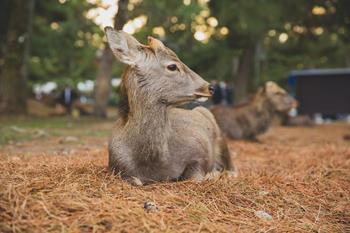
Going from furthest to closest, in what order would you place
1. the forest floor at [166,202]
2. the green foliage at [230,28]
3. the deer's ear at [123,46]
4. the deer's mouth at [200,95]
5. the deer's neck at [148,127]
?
the green foliage at [230,28] < the deer's mouth at [200,95] < the deer's neck at [148,127] < the deer's ear at [123,46] < the forest floor at [166,202]

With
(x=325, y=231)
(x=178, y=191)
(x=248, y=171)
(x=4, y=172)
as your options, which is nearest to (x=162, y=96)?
(x=178, y=191)

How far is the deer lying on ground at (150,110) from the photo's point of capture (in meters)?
4.23

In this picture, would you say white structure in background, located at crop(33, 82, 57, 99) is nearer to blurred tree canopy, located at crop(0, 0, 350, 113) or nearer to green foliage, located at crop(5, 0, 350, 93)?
green foliage, located at crop(5, 0, 350, 93)

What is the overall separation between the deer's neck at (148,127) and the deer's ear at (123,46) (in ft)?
0.86

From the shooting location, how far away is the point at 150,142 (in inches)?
166

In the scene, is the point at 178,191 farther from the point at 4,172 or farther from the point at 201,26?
the point at 201,26

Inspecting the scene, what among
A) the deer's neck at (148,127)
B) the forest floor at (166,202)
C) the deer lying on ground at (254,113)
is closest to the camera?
the forest floor at (166,202)

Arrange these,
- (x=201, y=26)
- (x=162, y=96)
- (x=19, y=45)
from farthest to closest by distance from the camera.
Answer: (x=201, y=26), (x=19, y=45), (x=162, y=96)

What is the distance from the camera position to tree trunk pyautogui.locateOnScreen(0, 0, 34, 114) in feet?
51.1

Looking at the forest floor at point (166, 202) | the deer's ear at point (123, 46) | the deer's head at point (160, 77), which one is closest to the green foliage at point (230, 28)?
the forest floor at point (166, 202)

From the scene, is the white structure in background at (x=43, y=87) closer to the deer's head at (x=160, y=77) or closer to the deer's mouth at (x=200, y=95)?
the deer's head at (x=160, y=77)

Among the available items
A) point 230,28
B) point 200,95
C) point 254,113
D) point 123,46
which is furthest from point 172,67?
point 230,28

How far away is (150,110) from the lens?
4.24m

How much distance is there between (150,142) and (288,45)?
58.6 feet
